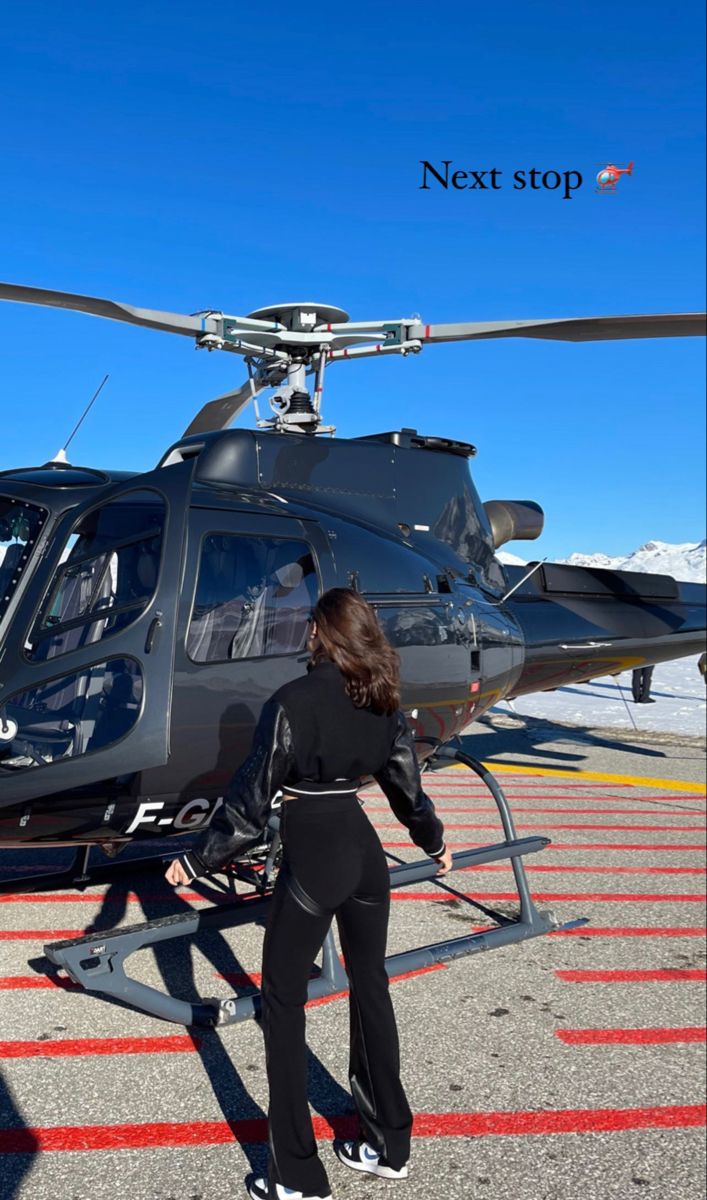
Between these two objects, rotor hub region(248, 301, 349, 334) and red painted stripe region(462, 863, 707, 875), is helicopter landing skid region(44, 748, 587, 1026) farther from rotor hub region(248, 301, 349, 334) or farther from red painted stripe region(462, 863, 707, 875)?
rotor hub region(248, 301, 349, 334)

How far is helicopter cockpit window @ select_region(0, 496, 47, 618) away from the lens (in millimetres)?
4520

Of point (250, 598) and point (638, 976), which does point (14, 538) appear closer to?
point (250, 598)

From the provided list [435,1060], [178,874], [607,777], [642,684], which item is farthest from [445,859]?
[642,684]

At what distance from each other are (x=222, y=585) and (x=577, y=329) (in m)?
3.17

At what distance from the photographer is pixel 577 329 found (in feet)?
19.9

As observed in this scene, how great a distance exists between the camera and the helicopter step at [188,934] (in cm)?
368

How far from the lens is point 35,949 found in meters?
4.79

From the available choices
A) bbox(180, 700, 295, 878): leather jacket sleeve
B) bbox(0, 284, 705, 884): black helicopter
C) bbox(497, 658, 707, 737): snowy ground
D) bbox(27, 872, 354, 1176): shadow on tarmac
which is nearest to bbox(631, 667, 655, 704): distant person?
bbox(497, 658, 707, 737): snowy ground

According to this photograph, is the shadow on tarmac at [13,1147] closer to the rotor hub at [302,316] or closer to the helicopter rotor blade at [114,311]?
the helicopter rotor blade at [114,311]

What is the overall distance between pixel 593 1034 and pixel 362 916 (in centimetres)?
197

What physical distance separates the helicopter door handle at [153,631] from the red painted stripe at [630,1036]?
8.30ft

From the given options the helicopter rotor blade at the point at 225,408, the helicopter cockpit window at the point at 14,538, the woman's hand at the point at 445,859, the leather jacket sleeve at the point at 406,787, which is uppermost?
the helicopter rotor blade at the point at 225,408

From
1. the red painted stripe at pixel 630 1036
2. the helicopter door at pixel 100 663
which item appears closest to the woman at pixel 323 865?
the helicopter door at pixel 100 663

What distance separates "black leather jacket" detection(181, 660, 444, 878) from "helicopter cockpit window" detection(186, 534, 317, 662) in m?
1.28
